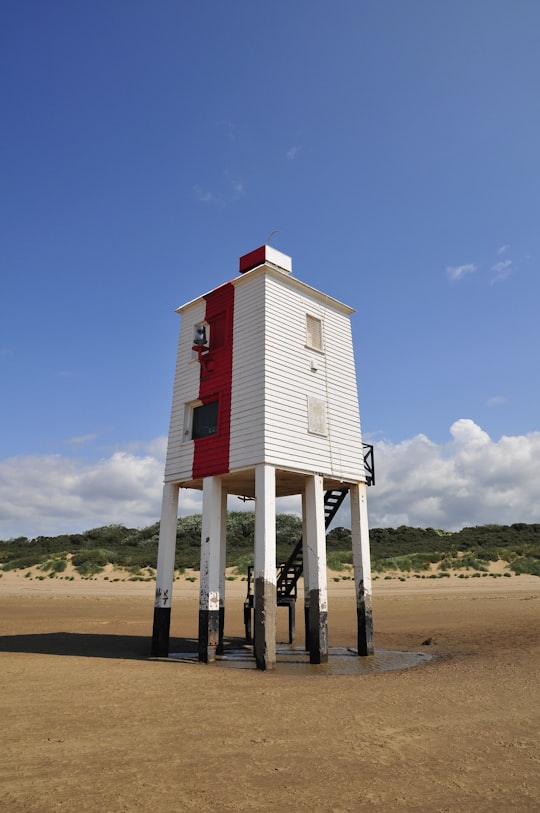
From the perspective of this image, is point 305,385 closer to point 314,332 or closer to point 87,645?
point 314,332

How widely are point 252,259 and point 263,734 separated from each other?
15.3m

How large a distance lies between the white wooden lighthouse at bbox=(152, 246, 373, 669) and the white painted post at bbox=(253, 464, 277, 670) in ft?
0.10

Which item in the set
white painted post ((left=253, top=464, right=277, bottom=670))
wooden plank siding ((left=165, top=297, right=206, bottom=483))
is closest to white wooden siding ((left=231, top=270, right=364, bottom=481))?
white painted post ((left=253, top=464, right=277, bottom=670))

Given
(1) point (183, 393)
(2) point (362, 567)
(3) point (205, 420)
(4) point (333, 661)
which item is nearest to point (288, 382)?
(3) point (205, 420)

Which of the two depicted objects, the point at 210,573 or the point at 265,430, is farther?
the point at 210,573

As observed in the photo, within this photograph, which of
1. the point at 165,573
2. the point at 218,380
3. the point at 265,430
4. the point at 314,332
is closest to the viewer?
the point at 265,430

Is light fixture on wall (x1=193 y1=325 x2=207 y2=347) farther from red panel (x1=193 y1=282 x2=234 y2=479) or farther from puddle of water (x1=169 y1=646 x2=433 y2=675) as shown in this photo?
puddle of water (x1=169 y1=646 x2=433 y2=675)

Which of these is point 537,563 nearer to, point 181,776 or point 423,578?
point 423,578

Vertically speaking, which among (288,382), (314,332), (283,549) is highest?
(314,332)

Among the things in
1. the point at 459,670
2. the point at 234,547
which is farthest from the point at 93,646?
the point at 234,547

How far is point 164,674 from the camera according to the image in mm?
12812

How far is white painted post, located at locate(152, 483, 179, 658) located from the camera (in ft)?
55.8

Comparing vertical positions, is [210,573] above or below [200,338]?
below

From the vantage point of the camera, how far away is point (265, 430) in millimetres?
15594
